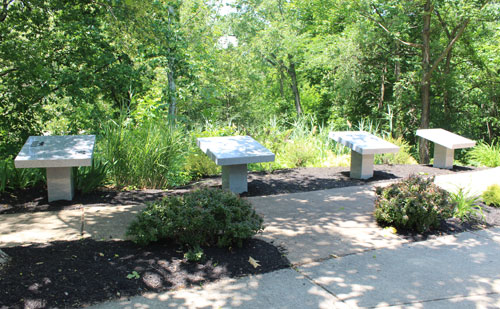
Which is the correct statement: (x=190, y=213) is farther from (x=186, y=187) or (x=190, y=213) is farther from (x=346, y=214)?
(x=186, y=187)

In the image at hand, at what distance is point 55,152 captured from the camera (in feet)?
18.0

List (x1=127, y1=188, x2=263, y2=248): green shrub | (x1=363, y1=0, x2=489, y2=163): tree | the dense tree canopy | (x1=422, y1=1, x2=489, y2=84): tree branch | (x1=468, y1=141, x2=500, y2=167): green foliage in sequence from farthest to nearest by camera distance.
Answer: (x1=363, y1=0, x2=489, y2=163): tree, (x1=422, y1=1, x2=489, y2=84): tree branch, (x1=468, y1=141, x2=500, y2=167): green foliage, the dense tree canopy, (x1=127, y1=188, x2=263, y2=248): green shrub

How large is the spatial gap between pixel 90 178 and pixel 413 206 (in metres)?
4.66

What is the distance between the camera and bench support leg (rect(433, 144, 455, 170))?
946cm

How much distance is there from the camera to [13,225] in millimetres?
4738

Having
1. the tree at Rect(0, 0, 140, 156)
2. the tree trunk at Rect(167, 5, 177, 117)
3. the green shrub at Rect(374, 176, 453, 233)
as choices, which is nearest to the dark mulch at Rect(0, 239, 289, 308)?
the green shrub at Rect(374, 176, 453, 233)

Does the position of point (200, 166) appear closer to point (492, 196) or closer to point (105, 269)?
point (105, 269)

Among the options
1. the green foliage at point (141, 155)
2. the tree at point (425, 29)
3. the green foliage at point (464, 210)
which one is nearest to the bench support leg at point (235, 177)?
the green foliage at point (141, 155)

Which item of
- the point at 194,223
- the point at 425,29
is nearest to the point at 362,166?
the point at 194,223

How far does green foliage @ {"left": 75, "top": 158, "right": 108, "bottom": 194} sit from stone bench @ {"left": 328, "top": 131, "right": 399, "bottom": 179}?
456 cm

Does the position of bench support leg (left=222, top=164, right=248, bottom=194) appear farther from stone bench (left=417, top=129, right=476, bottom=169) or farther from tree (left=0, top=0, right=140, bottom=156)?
stone bench (left=417, top=129, right=476, bottom=169)

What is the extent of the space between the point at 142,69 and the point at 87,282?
17.3ft

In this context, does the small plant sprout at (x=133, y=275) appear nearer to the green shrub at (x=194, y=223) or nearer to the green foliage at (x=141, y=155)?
the green shrub at (x=194, y=223)

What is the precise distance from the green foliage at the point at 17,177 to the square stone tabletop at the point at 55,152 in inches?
27.1
